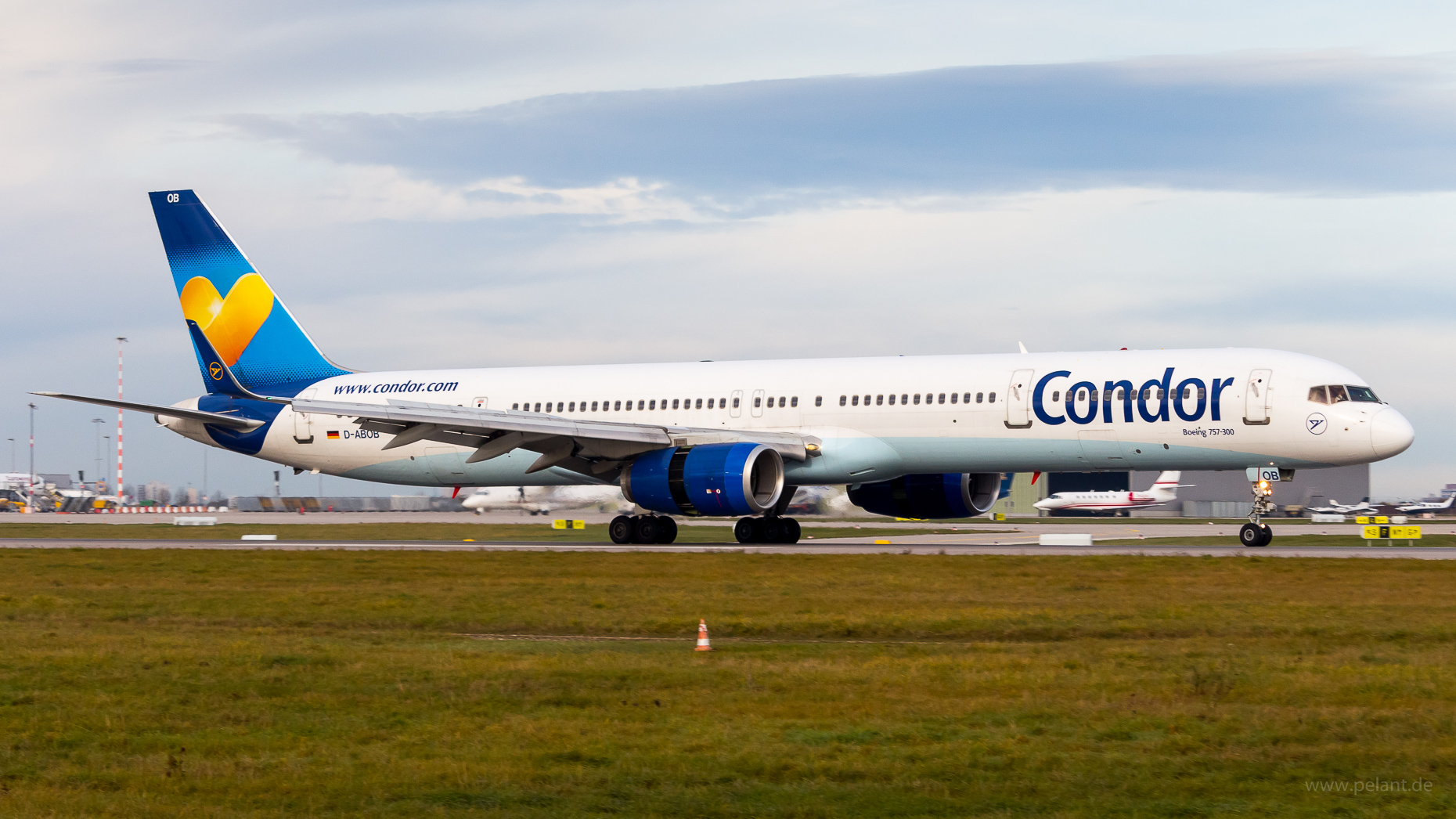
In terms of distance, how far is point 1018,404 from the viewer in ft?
105

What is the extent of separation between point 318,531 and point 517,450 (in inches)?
695

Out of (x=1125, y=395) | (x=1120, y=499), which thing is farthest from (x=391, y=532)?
(x=1120, y=499)

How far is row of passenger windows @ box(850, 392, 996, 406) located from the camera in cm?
3266

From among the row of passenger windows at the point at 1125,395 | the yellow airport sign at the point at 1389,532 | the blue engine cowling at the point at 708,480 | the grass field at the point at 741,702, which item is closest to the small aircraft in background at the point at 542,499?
the blue engine cowling at the point at 708,480

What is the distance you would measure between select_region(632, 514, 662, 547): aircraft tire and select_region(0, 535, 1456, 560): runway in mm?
520

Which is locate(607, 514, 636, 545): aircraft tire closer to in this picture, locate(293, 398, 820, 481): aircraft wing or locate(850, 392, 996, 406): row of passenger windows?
locate(293, 398, 820, 481): aircraft wing

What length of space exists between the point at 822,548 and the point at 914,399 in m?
4.15

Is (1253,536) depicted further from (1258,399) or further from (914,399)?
(914,399)

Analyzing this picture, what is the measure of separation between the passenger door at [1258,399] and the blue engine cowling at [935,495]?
24.4ft

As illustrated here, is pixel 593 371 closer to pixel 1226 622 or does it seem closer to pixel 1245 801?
pixel 1226 622

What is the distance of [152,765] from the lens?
9469 millimetres

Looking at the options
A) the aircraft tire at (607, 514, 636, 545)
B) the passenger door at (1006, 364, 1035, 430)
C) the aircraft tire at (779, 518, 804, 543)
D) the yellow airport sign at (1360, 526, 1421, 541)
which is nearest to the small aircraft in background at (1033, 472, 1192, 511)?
the yellow airport sign at (1360, 526, 1421, 541)

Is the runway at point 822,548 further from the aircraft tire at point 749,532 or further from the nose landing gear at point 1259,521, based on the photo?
the aircraft tire at point 749,532
